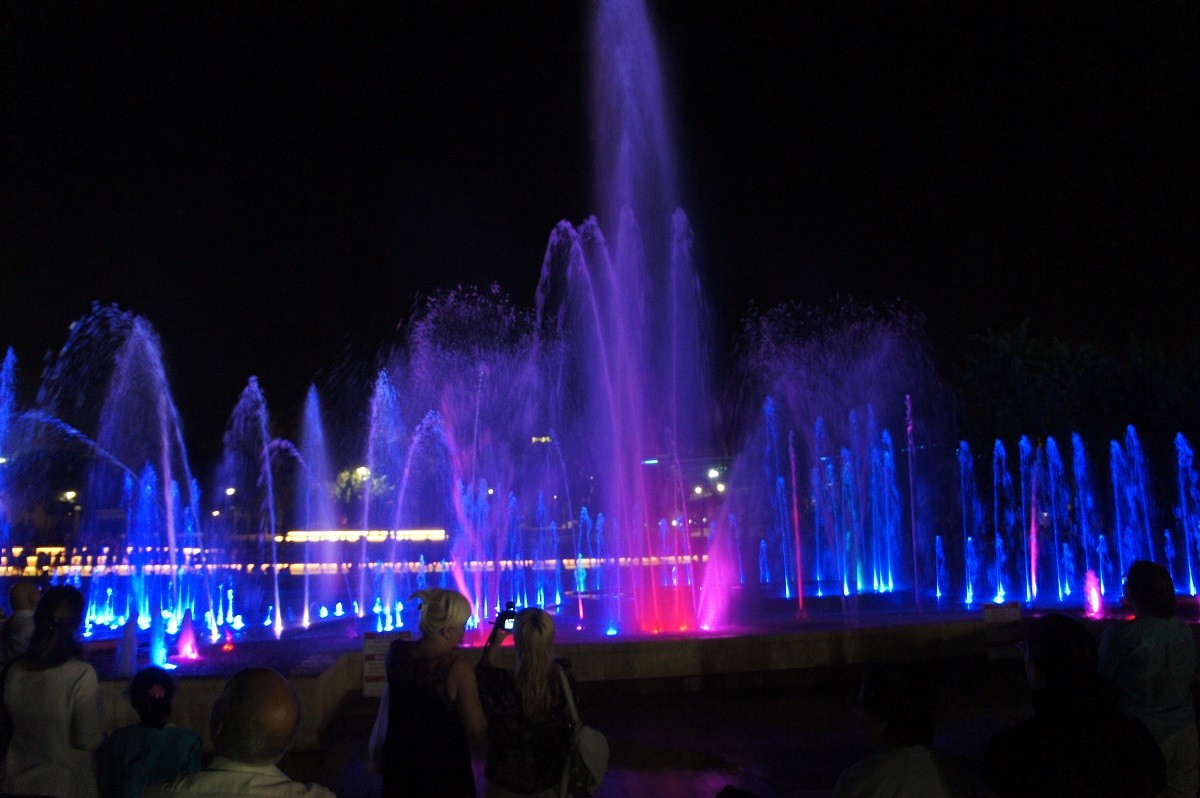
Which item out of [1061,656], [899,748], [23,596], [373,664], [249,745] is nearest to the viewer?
[249,745]

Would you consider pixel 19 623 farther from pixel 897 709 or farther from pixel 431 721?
pixel 897 709

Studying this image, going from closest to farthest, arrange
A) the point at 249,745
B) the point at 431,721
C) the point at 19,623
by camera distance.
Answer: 1. the point at 249,745
2. the point at 431,721
3. the point at 19,623

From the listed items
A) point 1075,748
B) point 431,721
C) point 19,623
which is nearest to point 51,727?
point 431,721

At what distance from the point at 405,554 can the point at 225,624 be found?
36.0 meters

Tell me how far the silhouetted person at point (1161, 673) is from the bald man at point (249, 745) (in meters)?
3.21

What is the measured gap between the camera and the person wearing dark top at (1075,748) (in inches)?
99.2

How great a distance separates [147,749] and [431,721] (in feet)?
3.28

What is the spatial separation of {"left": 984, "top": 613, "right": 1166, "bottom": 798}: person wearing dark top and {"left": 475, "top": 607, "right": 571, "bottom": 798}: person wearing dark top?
1.48m

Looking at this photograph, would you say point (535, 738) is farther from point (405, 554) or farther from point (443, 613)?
point (405, 554)

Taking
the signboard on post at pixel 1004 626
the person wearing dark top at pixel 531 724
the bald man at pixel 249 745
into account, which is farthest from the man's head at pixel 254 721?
the signboard on post at pixel 1004 626

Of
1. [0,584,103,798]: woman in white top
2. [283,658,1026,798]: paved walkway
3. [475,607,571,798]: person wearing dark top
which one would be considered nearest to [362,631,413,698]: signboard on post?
[283,658,1026,798]: paved walkway

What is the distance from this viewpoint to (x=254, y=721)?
7.45ft

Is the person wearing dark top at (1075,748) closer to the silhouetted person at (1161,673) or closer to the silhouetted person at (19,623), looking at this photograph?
the silhouetted person at (1161,673)

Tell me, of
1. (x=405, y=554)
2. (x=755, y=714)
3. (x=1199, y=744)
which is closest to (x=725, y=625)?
(x=755, y=714)
